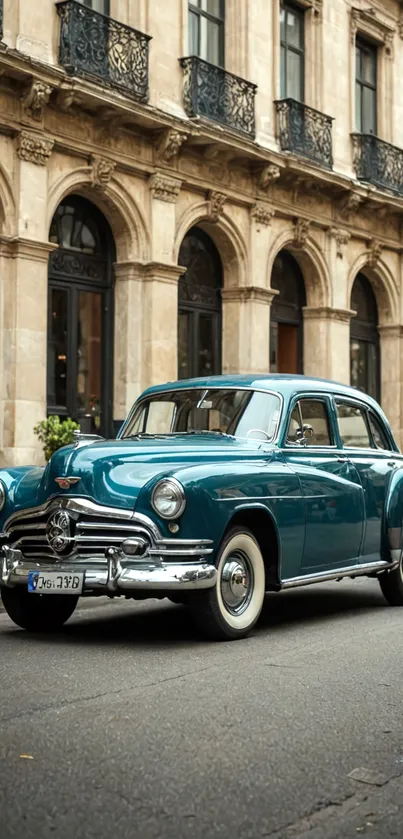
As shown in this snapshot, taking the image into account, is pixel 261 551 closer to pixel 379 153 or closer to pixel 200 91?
pixel 200 91

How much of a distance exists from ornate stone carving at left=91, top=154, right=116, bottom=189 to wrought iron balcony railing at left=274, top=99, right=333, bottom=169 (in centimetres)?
453

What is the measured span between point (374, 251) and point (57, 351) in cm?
952

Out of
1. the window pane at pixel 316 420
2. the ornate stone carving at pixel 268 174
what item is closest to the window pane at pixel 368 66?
the ornate stone carving at pixel 268 174

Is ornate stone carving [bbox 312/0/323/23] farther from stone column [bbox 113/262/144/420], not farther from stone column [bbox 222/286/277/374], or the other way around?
stone column [bbox 113/262/144/420]

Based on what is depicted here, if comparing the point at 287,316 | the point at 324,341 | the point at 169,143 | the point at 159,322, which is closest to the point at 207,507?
the point at 159,322

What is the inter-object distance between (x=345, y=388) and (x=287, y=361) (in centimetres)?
1379

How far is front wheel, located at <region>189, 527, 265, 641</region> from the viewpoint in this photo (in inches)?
283

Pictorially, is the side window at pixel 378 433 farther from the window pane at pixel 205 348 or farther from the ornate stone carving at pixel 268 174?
the ornate stone carving at pixel 268 174

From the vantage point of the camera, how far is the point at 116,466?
7238 millimetres

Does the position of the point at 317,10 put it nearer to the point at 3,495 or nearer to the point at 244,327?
the point at 244,327

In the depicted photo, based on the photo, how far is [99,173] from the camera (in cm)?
1789

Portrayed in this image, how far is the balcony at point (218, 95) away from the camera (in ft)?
63.6

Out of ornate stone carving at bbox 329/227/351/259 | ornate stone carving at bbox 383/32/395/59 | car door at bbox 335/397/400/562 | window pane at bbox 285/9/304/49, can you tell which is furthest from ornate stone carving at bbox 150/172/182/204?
car door at bbox 335/397/400/562

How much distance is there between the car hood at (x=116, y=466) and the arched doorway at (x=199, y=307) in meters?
12.5
